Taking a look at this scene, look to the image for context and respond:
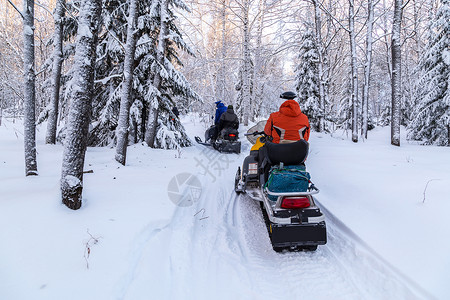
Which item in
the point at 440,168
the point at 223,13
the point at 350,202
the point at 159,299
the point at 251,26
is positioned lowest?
the point at 159,299

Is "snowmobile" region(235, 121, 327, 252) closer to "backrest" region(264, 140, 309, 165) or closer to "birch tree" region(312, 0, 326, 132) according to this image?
"backrest" region(264, 140, 309, 165)

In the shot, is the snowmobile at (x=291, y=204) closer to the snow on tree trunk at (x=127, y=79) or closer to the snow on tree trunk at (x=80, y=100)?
the snow on tree trunk at (x=80, y=100)

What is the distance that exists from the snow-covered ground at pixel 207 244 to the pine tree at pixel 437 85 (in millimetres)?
10276

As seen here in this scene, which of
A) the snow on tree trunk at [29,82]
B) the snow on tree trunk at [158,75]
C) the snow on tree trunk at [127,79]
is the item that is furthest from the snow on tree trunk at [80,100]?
the snow on tree trunk at [158,75]

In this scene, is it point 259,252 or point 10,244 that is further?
point 259,252

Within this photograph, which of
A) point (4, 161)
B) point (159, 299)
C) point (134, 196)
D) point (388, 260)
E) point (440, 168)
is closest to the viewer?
point (159, 299)

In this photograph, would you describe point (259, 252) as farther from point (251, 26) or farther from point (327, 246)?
point (251, 26)

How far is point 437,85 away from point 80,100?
52.7 feet

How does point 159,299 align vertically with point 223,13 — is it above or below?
below

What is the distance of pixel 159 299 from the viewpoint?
2.33 m

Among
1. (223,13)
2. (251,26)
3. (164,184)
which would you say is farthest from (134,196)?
(223,13)

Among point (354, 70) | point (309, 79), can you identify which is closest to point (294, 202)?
point (354, 70)

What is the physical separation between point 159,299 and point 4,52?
2668 centimetres

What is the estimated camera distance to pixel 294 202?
10.7 ft
